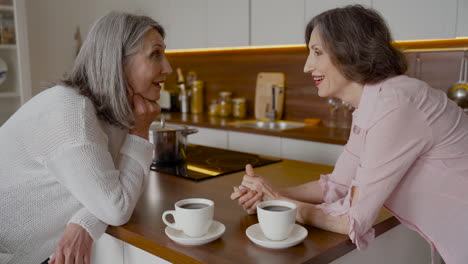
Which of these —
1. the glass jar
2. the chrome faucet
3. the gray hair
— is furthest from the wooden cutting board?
the gray hair

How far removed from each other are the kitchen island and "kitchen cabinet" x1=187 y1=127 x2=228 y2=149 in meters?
1.56

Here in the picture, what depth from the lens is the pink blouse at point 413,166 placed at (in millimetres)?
976

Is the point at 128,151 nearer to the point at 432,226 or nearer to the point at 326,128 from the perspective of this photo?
the point at 432,226

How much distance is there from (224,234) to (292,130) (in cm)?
183

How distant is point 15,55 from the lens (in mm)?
3398

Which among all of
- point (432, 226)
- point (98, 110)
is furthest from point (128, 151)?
point (432, 226)

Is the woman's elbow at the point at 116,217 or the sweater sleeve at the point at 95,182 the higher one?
the sweater sleeve at the point at 95,182

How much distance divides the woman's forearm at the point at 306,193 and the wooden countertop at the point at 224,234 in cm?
12

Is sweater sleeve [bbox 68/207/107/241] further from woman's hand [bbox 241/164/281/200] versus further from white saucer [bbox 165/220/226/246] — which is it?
woman's hand [bbox 241/164/281/200]

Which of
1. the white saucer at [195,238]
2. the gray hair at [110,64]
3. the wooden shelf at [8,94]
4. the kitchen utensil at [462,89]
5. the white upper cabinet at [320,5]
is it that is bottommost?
the white saucer at [195,238]

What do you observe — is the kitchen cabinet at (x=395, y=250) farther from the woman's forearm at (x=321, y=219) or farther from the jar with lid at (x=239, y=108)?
the jar with lid at (x=239, y=108)

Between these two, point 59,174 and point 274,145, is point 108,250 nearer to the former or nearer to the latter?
point 59,174

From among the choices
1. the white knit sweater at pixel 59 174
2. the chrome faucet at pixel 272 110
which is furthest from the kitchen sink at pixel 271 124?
the white knit sweater at pixel 59 174

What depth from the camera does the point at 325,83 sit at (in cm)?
122
